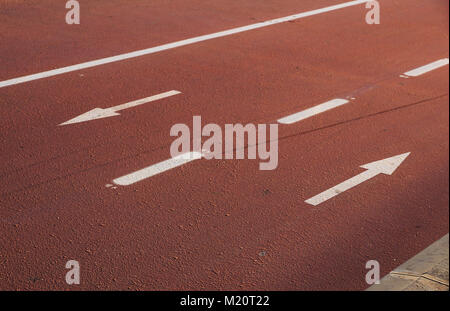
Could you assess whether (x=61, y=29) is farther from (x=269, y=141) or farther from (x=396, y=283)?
(x=396, y=283)

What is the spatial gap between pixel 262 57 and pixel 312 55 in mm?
941

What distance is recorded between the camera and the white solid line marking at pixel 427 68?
33.4ft

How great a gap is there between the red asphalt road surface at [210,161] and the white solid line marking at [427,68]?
0.48 ft

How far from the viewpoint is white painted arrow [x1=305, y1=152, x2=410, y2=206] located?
255 inches

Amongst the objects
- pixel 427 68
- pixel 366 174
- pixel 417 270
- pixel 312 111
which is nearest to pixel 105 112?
pixel 312 111

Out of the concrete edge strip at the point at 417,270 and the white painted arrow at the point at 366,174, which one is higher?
the white painted arrow at the point at 366,174

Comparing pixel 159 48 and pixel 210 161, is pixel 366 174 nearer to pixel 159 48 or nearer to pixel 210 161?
pixel 210 161

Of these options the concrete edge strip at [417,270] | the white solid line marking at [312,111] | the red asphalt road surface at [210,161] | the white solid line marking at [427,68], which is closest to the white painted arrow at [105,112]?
the red asphalt road surface at [210,161]

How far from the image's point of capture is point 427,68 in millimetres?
10523

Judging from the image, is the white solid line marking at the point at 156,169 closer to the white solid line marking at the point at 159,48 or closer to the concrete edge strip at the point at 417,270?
the concrete edge strip at the point at 417,270

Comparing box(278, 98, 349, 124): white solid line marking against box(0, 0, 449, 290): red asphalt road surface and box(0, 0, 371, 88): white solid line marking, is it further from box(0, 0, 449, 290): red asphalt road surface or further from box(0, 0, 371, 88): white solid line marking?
box(0, 0, 371, 88): white solid line marking

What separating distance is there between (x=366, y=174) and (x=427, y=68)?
168 inches

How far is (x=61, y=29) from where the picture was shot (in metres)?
10.6
